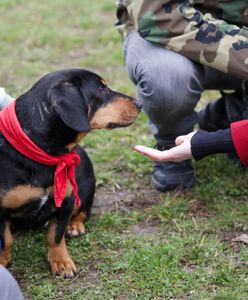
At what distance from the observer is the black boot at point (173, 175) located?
3.83m

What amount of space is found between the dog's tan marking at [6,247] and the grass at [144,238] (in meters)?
0.08

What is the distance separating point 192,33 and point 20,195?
1256 millimetres

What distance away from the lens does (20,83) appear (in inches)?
207

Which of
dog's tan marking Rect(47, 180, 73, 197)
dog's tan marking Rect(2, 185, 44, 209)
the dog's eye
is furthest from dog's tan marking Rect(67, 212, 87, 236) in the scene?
the dog's eye

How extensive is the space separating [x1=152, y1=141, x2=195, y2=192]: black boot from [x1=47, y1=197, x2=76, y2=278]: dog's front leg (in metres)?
0.87

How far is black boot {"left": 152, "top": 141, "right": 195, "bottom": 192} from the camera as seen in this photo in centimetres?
383

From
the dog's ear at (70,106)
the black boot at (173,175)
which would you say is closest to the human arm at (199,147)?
the dog's ear at (70,106)

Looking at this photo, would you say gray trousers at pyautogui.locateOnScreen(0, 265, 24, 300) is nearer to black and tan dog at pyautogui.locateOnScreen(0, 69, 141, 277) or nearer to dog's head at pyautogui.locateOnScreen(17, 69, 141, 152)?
black and tan dog at pyautogui.locateOnScreen(0, 69, 141, 277)

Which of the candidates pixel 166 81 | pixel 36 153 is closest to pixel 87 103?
pixel 36 153

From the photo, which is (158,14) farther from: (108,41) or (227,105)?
(108,41)

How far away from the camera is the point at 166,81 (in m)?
3.51

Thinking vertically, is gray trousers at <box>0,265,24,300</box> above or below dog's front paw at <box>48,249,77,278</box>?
above

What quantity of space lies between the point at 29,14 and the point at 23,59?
1.24 m

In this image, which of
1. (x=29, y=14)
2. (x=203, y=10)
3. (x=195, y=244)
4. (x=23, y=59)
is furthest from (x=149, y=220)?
(x=29, y=14)
